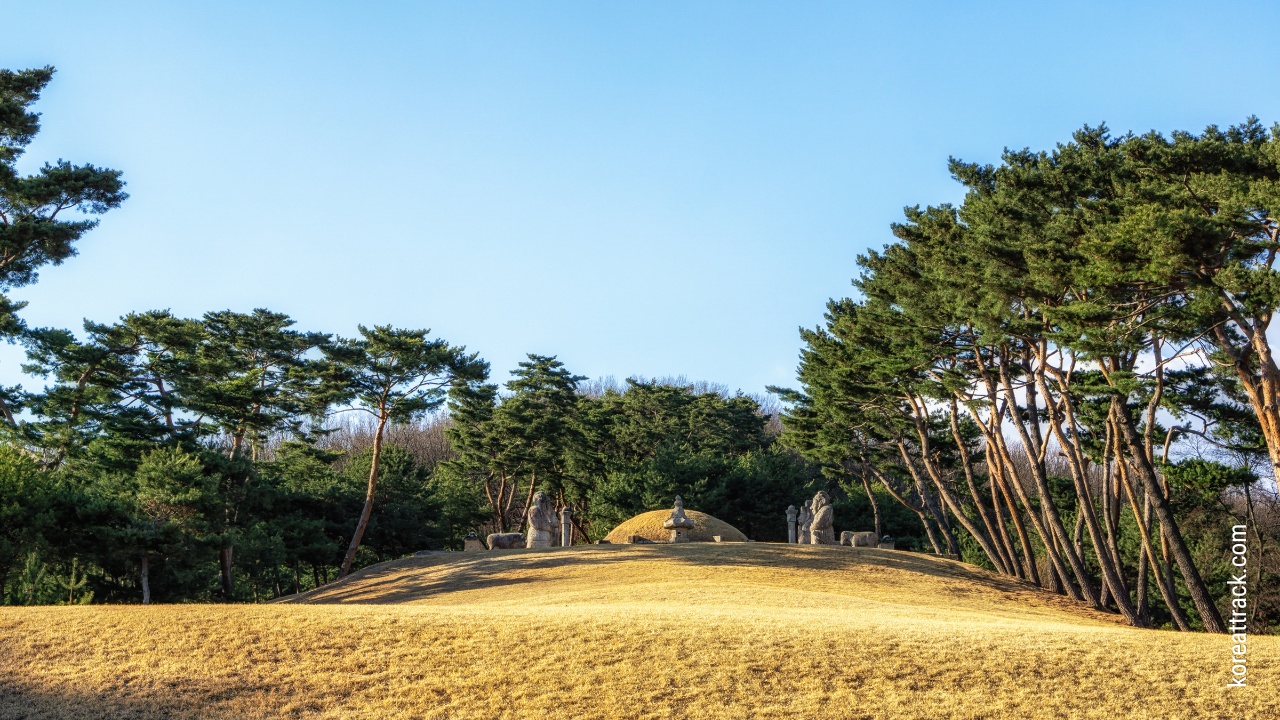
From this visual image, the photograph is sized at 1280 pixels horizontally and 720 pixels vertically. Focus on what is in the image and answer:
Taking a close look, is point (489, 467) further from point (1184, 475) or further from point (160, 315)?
point (1184, 475)

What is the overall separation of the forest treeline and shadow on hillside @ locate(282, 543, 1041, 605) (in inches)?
89.0

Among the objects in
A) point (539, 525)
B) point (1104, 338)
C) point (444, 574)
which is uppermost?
point (1104, 338)

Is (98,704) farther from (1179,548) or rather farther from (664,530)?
(664,530)

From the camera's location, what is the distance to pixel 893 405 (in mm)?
31250

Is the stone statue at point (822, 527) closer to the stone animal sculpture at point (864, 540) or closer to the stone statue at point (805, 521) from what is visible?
the stone statue at point (805, 521)

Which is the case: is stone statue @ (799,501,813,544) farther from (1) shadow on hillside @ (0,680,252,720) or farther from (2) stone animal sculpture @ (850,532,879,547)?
(1) shadow on hillside @ (0,680,252,720)

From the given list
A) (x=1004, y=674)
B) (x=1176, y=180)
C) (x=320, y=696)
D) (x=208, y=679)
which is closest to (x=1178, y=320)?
(x=1176, y=180)

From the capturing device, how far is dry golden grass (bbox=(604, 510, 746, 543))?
38938mm

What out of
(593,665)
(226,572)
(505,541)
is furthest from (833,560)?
(593,665)

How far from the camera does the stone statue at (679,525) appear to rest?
3822cm

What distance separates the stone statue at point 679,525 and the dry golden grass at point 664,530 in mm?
262

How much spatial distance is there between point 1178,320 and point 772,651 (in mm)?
10112

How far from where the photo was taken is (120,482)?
25703 mm

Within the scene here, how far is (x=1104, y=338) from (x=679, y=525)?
77.2ft
